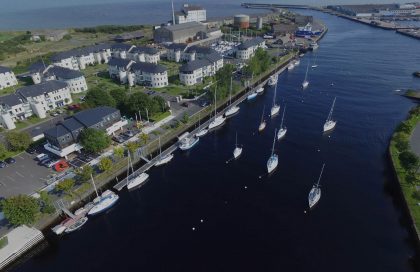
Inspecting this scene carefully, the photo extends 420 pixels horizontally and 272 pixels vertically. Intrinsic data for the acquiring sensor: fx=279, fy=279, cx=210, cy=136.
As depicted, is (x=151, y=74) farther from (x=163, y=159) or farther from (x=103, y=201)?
(x=103, y=201)

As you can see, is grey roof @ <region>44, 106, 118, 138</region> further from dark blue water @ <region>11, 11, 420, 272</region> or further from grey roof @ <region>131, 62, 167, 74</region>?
grey roof @ <region>131, 62, 167, 74</region>

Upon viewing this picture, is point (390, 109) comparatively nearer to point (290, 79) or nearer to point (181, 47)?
point (290, 79)

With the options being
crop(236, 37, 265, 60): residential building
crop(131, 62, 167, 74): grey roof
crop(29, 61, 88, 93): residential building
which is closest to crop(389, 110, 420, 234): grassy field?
crop(131, 62, 167, 74): grey roof

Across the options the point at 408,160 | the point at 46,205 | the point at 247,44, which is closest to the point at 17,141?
the point at 46,205

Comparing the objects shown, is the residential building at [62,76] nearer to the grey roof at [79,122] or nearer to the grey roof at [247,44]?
the grey roof at [79,122]

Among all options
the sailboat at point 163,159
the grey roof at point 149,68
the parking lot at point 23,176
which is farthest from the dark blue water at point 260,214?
the grey roof at point 149,68
